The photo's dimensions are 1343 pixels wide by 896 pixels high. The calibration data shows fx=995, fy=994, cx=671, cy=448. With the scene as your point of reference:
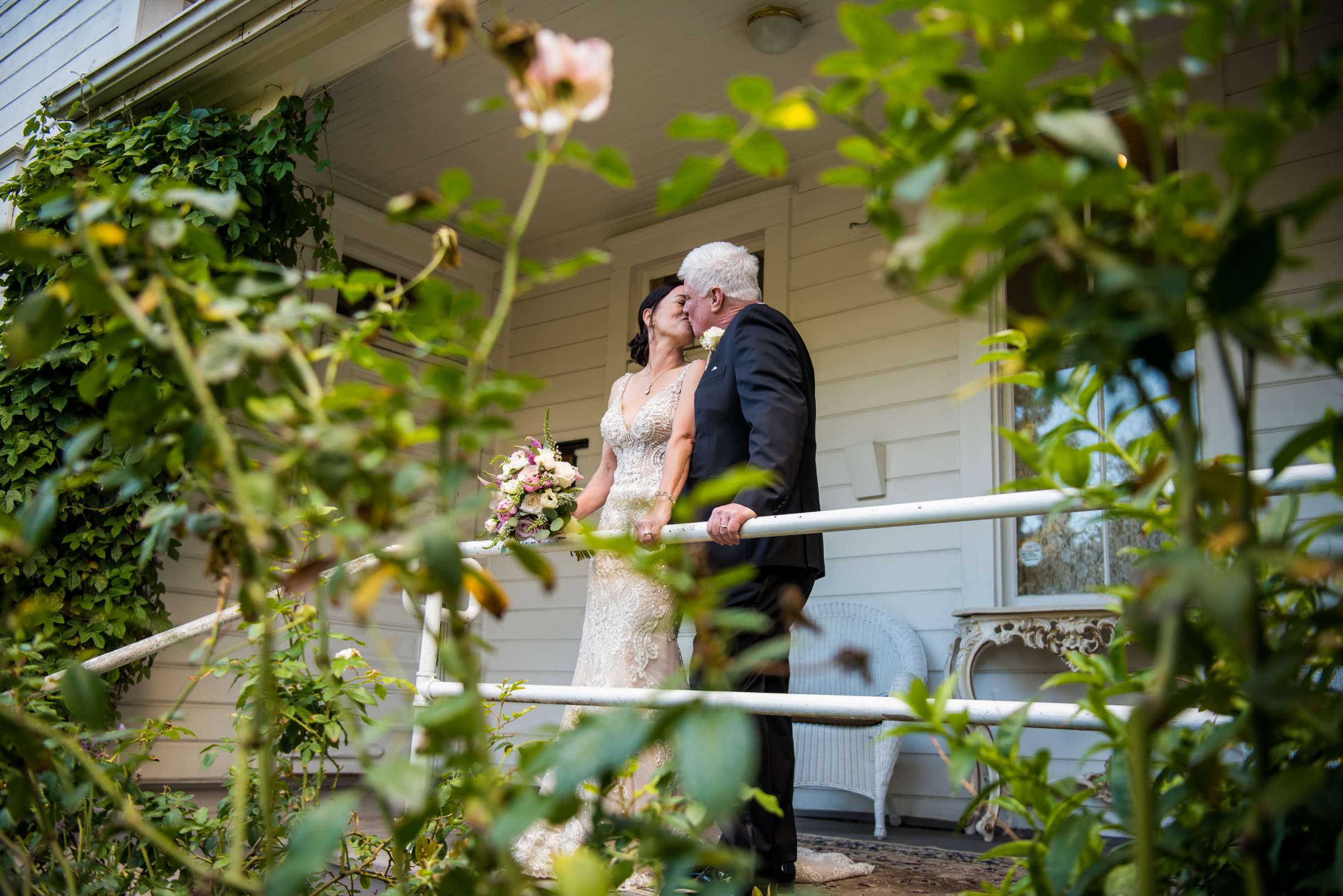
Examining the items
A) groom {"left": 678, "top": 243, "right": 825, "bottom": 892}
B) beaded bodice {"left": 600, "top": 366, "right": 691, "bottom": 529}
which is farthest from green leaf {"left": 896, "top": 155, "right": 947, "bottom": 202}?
beaded bodice {"left": 600, "top": 366, "right": 691, "bottom": 529}

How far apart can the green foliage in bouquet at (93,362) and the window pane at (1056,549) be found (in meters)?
3.13

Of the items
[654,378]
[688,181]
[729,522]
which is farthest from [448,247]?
[654,378]

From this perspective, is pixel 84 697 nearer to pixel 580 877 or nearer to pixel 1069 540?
pixel 580 877

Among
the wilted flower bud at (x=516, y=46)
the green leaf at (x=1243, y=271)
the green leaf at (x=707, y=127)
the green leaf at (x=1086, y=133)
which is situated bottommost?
the green leaf at (x=1243, y=271)

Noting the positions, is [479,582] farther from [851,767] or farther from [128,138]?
[128,138]

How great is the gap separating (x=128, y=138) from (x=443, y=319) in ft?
13.4

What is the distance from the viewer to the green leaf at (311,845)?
0.44 m

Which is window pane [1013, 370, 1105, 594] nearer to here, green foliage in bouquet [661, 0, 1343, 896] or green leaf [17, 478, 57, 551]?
green foliage in bouquet [661, 0, 1343, 896]

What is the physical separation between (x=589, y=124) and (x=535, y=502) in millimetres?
2681

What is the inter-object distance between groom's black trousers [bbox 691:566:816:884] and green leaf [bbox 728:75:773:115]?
1.69 m

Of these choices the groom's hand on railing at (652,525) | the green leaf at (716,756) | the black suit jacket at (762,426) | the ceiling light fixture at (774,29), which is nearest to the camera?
the green leaf at (716,756)

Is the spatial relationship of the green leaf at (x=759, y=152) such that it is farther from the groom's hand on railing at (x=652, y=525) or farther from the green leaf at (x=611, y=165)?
the groom's hand on railing at (x=652, y=525)

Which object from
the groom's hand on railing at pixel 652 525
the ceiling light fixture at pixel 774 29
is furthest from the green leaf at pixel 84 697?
the ceiling light fixture at pixel 774 29

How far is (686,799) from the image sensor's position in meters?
0.91
